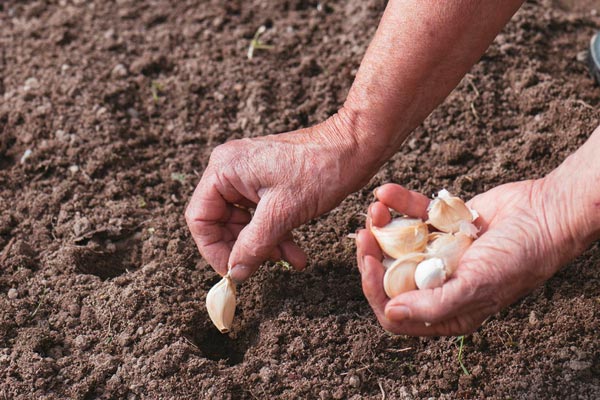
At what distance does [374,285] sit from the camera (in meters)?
2.04

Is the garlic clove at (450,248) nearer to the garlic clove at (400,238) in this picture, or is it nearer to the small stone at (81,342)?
the garlic clove at (400,238)

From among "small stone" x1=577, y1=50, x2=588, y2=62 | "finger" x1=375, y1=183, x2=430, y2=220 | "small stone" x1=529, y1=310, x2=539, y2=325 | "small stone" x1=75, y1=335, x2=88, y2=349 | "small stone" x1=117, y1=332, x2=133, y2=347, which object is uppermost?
"small stone" x1=577, y1=50, x2=588, y2=62

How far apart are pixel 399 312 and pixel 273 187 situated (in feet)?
1.93

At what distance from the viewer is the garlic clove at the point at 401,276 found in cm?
206

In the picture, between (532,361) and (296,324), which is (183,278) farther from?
(532,361)

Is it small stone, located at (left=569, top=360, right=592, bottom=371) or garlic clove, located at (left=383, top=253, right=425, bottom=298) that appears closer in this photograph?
garlic clove, located at (left=383, top=253, right=425, bottom=298)

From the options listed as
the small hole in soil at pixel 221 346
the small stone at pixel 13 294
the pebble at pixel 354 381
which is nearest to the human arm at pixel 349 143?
the small hole in soil at pixel 221 346

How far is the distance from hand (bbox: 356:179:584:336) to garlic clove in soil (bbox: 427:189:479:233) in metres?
0.08

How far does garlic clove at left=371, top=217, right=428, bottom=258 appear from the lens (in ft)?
7.12

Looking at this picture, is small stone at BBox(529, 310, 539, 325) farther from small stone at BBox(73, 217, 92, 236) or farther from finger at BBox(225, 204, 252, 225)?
small stone at BBox(73, 217, 92, 236)

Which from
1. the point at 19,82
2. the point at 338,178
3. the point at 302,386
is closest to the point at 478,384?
the point at 302,386

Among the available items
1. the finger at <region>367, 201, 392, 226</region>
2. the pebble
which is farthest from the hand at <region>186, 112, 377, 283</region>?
the pebble

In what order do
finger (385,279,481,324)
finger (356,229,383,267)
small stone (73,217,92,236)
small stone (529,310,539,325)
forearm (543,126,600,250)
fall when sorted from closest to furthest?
finger (385,279,481,324) < forearm (543,126,600,250) < finger (356,229,383,267) < small stone (529,310,539,325) < small stone (73,217,92,236)

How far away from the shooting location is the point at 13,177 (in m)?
3.07
